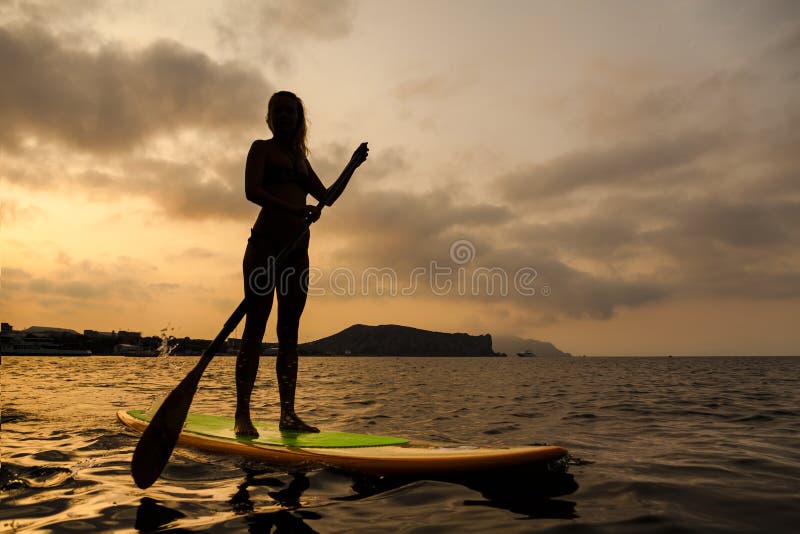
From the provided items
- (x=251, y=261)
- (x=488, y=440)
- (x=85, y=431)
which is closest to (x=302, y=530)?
(x=251, y=261)

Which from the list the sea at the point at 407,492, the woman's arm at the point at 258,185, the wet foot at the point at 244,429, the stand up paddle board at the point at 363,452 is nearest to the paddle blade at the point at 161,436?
the sea at the point at 407,492

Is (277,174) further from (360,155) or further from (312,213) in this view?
(360,155)

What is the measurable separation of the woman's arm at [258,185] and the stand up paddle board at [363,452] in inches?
78.5

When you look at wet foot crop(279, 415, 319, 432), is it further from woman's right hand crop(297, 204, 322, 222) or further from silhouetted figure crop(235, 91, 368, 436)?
woman's right hand crop(297, 204, 322, 222)

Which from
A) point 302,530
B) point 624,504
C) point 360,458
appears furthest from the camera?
point 360,458

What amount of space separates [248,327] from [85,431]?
104 inches

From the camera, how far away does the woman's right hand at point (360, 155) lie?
15.3ft

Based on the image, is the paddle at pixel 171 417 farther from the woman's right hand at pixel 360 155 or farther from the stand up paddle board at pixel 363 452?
the stand up paddle board at pixel 363 452

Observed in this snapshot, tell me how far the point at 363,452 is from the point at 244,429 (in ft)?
4.33

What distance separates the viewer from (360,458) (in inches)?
142

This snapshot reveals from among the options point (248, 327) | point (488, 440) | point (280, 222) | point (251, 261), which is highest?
point (280, 222)

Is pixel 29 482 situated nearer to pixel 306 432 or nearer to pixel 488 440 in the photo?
pixel 306 432

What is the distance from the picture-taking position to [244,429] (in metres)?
4.51

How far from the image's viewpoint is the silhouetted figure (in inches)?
175
